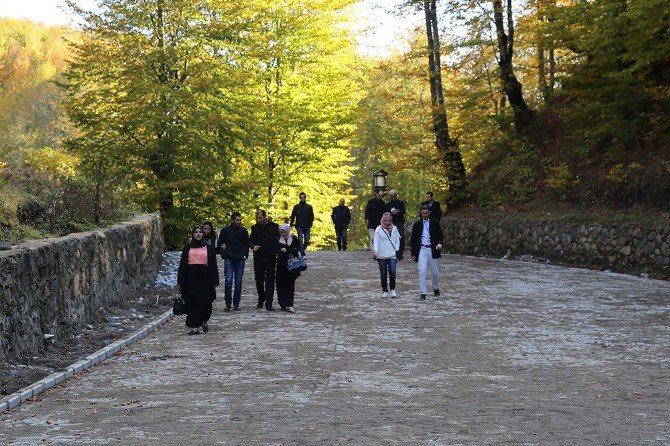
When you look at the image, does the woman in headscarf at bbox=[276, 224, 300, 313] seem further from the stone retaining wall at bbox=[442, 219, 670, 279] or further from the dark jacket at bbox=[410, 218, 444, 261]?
the stone retaining wall at bbox=[442, 219, 670, 279]

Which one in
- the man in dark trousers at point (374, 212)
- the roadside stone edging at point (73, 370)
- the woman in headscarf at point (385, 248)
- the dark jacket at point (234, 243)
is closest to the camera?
the roadside stone edging at point (73, 370)

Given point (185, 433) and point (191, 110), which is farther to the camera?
point (191, 110)

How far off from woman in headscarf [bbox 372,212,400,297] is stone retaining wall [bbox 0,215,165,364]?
5.15m

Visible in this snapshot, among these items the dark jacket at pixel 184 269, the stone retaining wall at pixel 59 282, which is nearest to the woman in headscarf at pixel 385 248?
the dark jacket at pixel 184 269

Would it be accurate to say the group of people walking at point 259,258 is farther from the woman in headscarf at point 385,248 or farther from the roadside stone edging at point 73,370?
the roadside stone edging at point 73,370

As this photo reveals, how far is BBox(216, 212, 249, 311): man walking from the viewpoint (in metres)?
16.5

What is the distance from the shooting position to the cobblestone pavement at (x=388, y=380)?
7.11 meters

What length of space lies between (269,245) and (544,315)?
5.35 meters

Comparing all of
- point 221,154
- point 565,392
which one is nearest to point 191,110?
point 221,154

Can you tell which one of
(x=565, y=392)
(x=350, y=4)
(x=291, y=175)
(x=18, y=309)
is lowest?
(x=565, y=392)

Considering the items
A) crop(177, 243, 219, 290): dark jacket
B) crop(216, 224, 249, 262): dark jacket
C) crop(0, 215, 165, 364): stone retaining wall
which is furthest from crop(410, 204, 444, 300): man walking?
crop(0, 215, 165, 364): stone retaining wall

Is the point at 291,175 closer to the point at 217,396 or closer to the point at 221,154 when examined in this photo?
the point at 221,154

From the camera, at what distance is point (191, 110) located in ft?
85.3

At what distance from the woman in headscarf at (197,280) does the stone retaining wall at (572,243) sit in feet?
36.8
